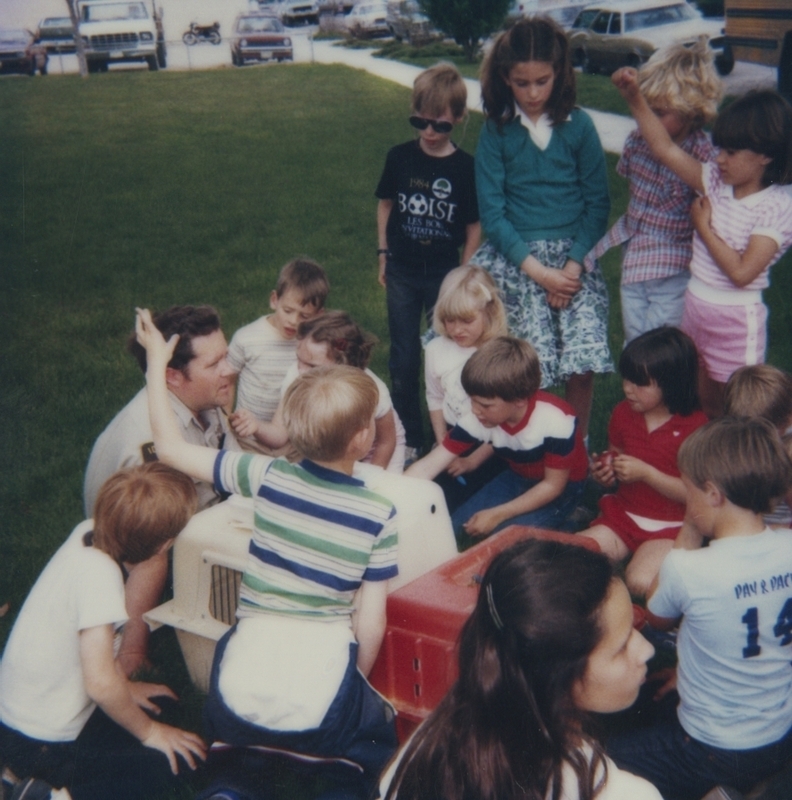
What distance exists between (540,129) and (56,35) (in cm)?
1233

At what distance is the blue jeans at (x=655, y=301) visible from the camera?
3.68 metres

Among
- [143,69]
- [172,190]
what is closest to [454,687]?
[172,190]

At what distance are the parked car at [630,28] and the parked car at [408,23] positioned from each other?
6.60ft

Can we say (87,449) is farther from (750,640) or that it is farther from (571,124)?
(750,640)

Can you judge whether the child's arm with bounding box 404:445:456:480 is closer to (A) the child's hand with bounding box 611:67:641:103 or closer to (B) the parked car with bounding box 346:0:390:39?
(A) the child's hand with bounding box 611:67:641:103

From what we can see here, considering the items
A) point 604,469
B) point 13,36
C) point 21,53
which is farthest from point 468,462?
point 13,36

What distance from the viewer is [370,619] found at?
231 cm

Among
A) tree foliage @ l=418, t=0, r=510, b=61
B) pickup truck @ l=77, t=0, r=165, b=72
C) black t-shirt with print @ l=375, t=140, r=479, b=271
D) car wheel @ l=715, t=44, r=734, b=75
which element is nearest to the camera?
black t-shirt with print @ l=375, t=140, r=479, b=271

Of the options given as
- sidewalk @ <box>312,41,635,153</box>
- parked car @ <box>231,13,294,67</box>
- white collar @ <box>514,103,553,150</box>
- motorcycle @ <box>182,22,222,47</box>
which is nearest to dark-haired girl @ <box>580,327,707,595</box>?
white collar @ <box>514,103,553,150</box>

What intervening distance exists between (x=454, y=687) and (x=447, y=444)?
1.92 metres

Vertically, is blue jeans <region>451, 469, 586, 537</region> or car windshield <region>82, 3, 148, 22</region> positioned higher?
car windshield <region>82, 3, 148, 22</region>

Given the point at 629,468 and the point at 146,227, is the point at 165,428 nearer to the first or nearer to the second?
the point at 629,468

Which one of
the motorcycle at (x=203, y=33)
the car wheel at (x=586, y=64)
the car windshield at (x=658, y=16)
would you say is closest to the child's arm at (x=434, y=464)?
the car windshield at (x=658, y=16)

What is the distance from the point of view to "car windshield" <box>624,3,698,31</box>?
39.3ft
